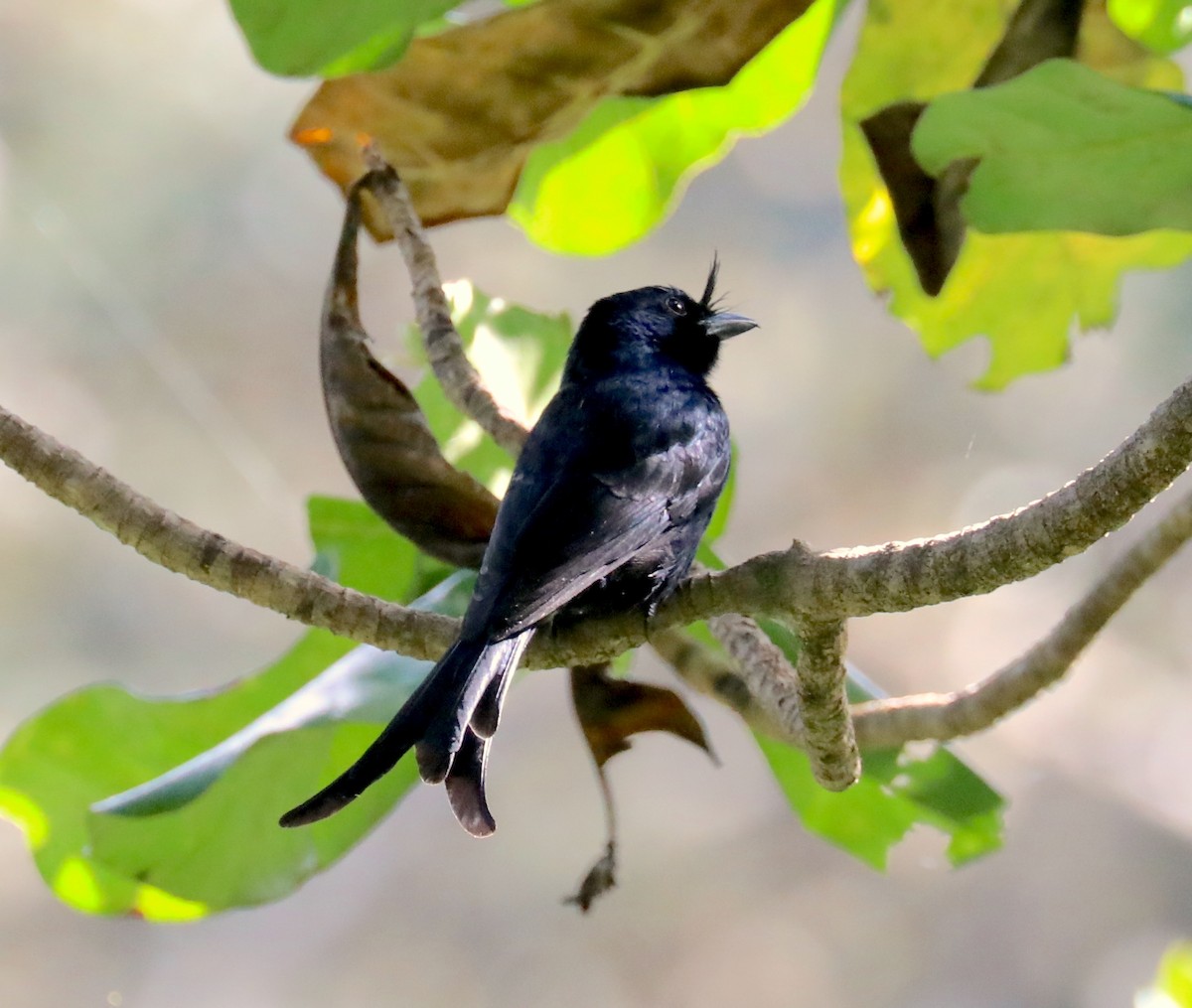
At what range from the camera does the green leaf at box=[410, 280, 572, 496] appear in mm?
2156

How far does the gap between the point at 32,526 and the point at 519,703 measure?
1.81 m

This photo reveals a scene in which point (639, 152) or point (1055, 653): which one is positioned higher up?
point (639, 152)

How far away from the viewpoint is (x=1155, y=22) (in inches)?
74.1

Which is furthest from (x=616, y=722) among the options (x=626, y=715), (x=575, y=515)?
(x=575, y=515)

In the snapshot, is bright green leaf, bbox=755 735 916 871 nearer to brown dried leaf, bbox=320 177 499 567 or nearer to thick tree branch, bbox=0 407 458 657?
brown dried leaf, bbox=320 177 499 567

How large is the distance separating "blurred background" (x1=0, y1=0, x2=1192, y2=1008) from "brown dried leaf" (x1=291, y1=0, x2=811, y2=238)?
1806mm

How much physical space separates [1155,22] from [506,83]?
3.09ft

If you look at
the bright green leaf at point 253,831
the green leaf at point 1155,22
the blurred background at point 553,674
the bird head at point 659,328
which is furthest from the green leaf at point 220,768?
the blurred background at point 553,674

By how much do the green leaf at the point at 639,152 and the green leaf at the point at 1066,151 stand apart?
1.41ft

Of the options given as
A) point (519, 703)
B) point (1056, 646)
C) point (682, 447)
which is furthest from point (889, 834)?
point (519, 703)

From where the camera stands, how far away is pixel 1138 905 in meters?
4.69

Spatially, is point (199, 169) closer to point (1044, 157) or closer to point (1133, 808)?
point (1044, 157)

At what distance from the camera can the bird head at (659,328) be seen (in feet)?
7.17

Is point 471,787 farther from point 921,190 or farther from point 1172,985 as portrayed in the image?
point 1172,985
